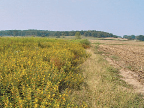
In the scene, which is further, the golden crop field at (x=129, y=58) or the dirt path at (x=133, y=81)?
the golden crop field at (x=129, y=58)

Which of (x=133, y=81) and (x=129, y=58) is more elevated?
(x=129, y=58)

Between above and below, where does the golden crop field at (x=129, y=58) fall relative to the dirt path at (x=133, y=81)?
above

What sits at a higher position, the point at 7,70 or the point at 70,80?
the point at 7,70

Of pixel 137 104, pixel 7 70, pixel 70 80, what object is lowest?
pixel 137 104

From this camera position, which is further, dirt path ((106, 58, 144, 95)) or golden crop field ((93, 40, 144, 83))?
golden crop field ((93, 40, 144, 83))

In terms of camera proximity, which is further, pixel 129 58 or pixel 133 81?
pixel 129 58

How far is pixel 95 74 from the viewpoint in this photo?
5.50 meters

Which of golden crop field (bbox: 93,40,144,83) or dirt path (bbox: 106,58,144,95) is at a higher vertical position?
golden crop field (bbox: 93,40,144,83)

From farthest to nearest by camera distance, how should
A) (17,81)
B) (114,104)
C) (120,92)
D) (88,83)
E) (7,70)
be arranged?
(88,83) < (120,92) < (7,70) < (114,104) < (17,81)

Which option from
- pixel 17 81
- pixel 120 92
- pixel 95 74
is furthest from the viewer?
pixel 95 74

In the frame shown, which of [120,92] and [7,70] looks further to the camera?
[120,92]

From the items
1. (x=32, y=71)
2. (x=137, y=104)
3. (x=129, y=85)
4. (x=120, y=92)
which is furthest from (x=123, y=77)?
(x=32, y=71)

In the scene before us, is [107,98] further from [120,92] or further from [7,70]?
[7,70]

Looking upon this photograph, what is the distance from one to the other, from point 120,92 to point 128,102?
47cm
